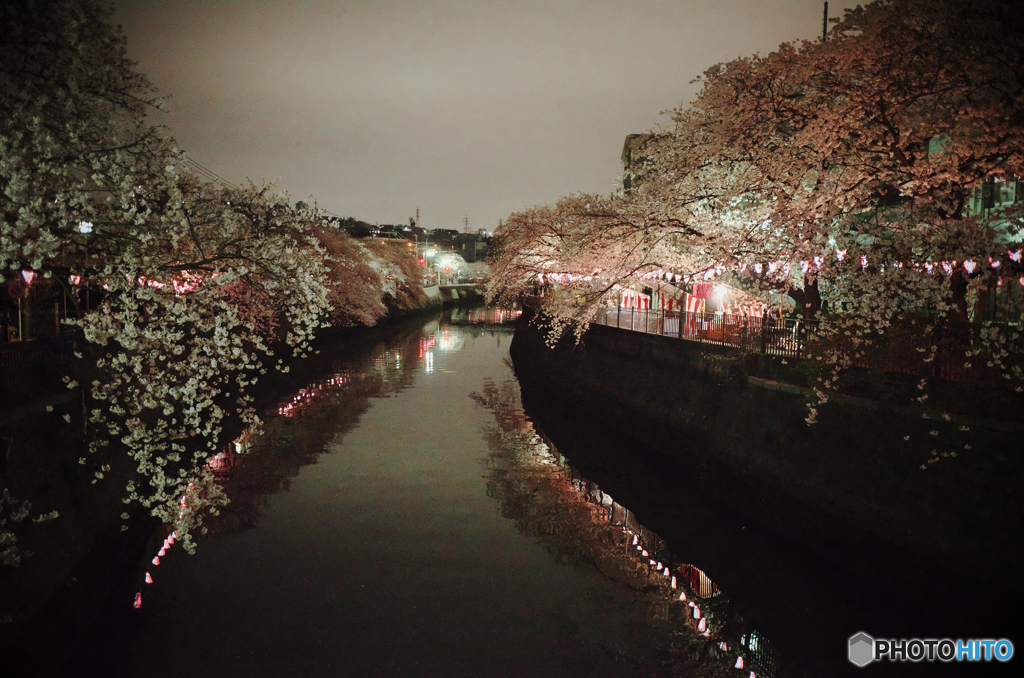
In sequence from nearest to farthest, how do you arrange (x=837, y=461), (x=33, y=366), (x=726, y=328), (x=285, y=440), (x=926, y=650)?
1. (x=926, y=650)
2. (x=33, y=366)
3. (x=837, y=461)
4. (x=726, y=328)
5. (x=285, y=440)

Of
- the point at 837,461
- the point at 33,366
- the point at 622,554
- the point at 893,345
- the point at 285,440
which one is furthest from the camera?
the point at 285,440

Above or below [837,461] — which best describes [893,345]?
above

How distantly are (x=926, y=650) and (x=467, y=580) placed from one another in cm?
706

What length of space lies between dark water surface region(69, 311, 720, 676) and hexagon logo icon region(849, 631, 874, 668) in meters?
2.43

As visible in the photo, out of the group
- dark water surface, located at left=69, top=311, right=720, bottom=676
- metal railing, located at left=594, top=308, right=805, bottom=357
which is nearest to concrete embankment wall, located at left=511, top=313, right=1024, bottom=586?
metal railing, located at left=594, top=308, right=805, bottom=357

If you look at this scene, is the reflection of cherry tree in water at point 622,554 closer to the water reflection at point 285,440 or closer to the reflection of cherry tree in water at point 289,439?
the reflection of cherry tree in water at point 289,439

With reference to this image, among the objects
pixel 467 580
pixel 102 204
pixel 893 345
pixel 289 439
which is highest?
pixel 102 204

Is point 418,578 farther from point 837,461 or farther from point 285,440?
point 285,440

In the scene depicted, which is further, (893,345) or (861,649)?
(893,345)

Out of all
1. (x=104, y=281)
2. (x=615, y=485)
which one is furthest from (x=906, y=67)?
(x=104, y=281)

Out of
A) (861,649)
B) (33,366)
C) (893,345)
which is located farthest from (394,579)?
(893,345)

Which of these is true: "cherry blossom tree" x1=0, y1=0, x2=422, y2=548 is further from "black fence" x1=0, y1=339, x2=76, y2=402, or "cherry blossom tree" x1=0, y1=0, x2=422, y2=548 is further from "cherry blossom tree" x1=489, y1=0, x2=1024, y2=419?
"cherry blossom tree" x1=489, y1=0, x2=1024, y2=419

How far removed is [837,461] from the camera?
11.2m

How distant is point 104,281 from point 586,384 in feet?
62.4
